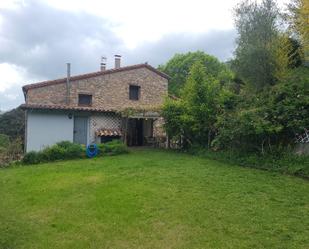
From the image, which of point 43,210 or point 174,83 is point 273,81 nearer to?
point 43,210

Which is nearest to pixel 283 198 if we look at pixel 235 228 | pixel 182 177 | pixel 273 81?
pixel 235 228

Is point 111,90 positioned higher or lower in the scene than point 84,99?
higher

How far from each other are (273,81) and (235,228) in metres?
10.5

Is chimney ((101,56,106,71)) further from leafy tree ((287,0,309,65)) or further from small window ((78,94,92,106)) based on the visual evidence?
leafy tree ((287,0,309,65))

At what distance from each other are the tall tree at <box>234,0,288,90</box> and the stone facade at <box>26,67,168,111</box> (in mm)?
5246

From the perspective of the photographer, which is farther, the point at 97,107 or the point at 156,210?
the point at 97,107

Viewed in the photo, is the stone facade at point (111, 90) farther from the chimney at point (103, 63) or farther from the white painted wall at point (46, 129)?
the chimney at point (103, 63)

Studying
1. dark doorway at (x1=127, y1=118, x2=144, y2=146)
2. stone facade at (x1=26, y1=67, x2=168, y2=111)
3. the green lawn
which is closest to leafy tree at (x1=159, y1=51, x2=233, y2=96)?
stone facade at (x1=26, y1=67, x2=168, y2=111)

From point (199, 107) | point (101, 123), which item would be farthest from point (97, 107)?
point (199, 107)

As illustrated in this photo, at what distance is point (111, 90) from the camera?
17359 mm

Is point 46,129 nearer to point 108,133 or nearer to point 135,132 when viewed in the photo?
point 108,133

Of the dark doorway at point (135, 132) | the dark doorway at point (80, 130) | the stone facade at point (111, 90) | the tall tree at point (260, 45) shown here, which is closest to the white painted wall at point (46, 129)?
the dark doorway at point (80, 130)

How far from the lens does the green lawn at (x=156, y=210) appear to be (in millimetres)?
3895

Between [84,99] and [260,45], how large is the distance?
32.6ft
